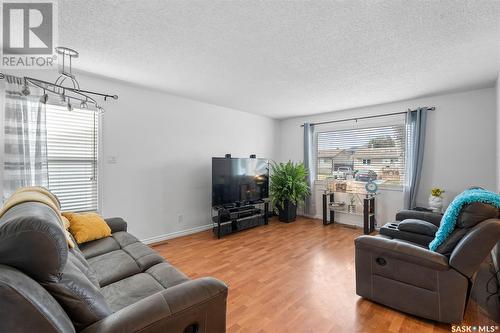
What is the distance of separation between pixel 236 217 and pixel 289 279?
1828 mm

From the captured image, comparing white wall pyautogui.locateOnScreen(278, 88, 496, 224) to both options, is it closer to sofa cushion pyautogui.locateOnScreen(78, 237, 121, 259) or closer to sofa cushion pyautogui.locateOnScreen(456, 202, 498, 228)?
sofa cushion pyautogui.locateOnScreen(456, 202, 498, 228)

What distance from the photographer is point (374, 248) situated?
2033 mm

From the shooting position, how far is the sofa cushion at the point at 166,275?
156cm

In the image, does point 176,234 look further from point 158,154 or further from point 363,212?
point 363,212

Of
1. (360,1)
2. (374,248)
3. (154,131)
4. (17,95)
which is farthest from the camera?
(154,131)

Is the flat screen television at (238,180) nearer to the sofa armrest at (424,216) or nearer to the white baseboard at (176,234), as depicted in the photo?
the white baseboard at (176,234)

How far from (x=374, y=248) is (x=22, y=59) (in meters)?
4.06

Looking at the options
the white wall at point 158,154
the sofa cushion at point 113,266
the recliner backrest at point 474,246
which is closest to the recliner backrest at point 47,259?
the sofa cushion at point 113,266

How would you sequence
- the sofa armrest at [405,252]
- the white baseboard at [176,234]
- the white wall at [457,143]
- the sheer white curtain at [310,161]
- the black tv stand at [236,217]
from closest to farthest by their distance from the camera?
the sofa armrest at [405,252] < the white wall at [457,143] < the white baseboard at [176,234] < the black tv stand at [236,217] < the sheer white curtain at [310,161]

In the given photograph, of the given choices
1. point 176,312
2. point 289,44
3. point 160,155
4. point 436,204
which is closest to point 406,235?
point 436,204

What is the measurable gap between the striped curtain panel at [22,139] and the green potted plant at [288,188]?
3.75 meters

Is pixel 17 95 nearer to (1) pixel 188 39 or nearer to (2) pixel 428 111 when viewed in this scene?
(1) pixel 188 39

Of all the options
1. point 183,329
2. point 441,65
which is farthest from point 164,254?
point 441,65

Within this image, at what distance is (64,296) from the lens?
3.06 feet
